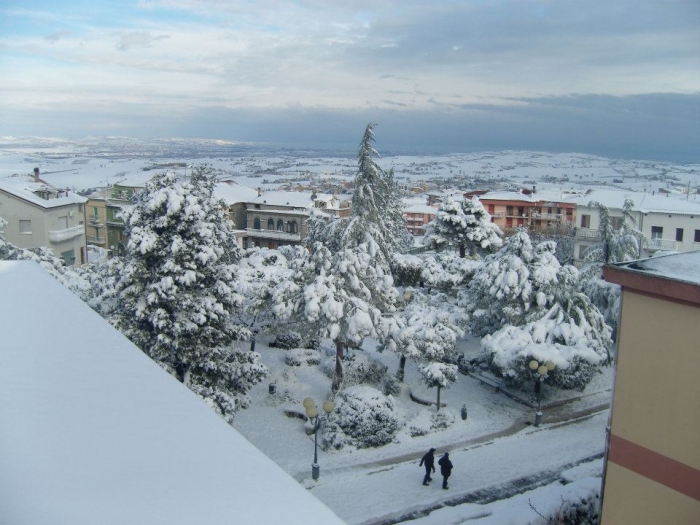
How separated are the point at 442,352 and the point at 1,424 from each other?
18.1m

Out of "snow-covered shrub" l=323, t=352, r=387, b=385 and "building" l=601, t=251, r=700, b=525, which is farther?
"snow-covered shrub" l=323, t=352, r=387, b=385

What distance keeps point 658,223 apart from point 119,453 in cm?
4325

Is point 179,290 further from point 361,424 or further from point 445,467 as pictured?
point 445,467

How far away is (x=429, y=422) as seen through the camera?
18438mm

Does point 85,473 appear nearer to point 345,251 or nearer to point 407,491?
point 407,491

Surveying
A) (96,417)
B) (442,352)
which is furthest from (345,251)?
(96,417)

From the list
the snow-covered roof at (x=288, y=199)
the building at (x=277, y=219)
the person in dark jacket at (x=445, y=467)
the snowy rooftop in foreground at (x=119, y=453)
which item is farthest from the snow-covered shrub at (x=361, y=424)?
the snow-covered roof at (x=288, y=199)

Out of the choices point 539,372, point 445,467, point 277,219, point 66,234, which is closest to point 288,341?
point 539,372

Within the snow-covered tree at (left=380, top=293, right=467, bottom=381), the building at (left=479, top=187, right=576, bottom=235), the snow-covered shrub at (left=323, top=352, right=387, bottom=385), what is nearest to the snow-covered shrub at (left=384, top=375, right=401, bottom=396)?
the snow-covered shrub at (left=323, top=352, right=387, bottom=385)

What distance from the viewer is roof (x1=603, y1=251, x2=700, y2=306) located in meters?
7.33

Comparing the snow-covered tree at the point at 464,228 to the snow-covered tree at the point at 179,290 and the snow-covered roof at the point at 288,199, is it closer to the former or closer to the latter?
the snow-covered roof at the point at 288,199

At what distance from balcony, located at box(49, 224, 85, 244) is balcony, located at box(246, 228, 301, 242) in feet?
71.1

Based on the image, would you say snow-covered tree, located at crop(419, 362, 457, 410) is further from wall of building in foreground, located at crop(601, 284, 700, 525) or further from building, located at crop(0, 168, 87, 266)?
building, located at crop(0, 168, 87, 266)

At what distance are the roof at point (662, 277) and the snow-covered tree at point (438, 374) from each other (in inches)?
431
